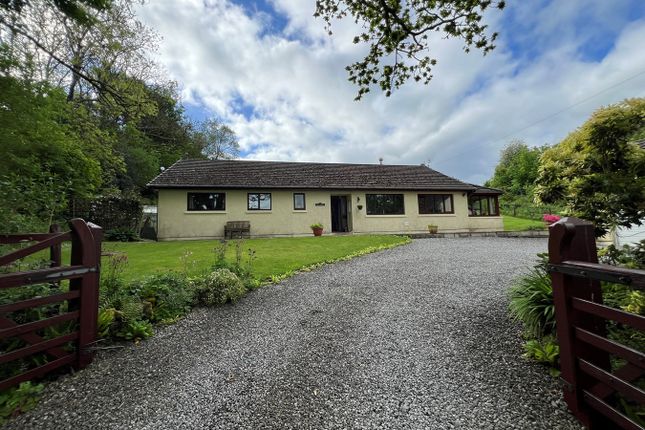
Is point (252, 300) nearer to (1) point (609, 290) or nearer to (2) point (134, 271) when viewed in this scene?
(2) point (134, 271)

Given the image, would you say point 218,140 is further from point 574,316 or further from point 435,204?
point 574,316

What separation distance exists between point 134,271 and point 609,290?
862 centimetres

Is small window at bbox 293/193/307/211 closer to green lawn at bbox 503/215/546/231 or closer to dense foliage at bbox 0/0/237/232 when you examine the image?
dense foliage at bbox 0/0/237/232

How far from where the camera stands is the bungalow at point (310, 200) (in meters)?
14.8

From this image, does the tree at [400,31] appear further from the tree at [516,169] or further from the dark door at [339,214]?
the tree at [516,169]

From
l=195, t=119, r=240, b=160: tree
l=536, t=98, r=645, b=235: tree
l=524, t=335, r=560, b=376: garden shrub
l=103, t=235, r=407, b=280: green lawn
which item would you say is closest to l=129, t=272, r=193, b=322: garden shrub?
l=103, t=235, r=407, b=280: green lawn

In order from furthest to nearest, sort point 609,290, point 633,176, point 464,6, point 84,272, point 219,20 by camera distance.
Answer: point 219,20
point 464,6
point 633,176
point 609,290
point 84,272

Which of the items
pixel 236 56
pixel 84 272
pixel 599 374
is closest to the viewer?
pixel 599 374

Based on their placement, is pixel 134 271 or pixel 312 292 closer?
pixel 312 292

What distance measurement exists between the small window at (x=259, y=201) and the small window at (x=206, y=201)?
151 cm

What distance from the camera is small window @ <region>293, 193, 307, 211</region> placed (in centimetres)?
1641

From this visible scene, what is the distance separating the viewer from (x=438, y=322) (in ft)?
12.6

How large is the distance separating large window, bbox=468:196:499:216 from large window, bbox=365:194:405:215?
5.51 m

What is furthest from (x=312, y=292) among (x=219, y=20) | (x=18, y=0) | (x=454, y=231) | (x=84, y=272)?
(x=454, y=231)
